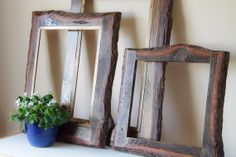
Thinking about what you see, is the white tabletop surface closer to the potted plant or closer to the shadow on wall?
the potted plant

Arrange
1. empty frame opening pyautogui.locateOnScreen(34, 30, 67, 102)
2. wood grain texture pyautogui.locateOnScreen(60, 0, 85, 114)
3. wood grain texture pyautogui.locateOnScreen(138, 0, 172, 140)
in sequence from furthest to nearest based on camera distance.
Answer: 1. empty frame opening pyautogui.locateOnScreen(34, 30, 67, 102)
2. wood grain texture pyautogui.locateOnScreen(60, 0, 85, 114)
3. wood grain texture pyautogui.locateOnScreen(138, 0, 172, 140)

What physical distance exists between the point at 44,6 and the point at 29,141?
77cm

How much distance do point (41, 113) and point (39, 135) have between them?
0.35 ft

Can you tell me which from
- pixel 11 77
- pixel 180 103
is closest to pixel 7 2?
pixel 11 77

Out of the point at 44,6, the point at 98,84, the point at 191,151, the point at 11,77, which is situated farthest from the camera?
the point at 11,77

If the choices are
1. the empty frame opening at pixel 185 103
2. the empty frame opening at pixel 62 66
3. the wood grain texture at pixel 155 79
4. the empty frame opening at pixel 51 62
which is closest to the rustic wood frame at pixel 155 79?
the wood grain texture at pixel 155 79

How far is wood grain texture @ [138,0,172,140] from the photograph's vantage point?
1459 millimetres

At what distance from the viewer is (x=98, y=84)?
1.56 metres

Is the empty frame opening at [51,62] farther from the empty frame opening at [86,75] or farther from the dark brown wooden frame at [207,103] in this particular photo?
the dark brown wooden frame at [207,103]

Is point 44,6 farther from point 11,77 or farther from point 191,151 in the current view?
point 191,151

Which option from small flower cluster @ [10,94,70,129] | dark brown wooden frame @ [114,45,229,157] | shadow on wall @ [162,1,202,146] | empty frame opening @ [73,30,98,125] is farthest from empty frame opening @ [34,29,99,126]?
shadow on wall @ [162,1,202,146]

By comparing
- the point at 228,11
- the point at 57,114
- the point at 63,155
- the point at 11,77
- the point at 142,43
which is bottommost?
the point at 63,155

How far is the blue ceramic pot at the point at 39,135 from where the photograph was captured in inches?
60.7

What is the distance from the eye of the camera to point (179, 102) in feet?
5.15
